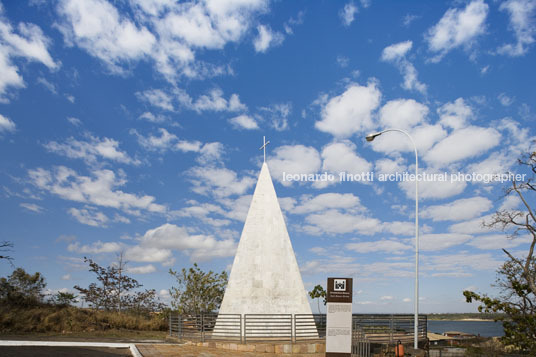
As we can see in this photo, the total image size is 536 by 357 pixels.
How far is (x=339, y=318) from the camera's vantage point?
1203cm

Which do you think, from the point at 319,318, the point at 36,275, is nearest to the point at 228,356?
the point at 319,318

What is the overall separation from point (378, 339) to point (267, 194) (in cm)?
837

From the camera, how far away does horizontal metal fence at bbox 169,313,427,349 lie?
15008mm

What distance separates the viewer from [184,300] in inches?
1029

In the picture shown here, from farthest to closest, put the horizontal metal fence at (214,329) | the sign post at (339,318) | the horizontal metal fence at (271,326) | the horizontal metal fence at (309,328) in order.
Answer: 1. the horizontal metal fence at (214,329)
2. the horizontal metal fence at (309,328)
3. the horizontal metal fence at (271,326)
4. the sign post at (339,318)

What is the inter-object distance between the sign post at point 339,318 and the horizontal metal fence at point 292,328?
2.00m

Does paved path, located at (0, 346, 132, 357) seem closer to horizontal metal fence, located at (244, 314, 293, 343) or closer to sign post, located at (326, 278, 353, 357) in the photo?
horizontal metal fence, located at (244, 314, 293, 343)

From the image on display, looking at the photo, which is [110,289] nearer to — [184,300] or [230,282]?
[184,300]

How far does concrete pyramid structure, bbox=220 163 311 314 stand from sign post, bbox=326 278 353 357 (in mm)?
5698

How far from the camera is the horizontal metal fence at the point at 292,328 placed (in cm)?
1501

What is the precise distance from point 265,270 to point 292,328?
112 inches

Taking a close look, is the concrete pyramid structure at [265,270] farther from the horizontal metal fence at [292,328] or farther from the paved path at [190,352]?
the paved path at [190,352]

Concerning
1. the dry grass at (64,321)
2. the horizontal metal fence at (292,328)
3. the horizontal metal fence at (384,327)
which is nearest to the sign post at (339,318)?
the horizontal metal fence at (292,328)

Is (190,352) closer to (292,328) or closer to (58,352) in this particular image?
(58,352)
